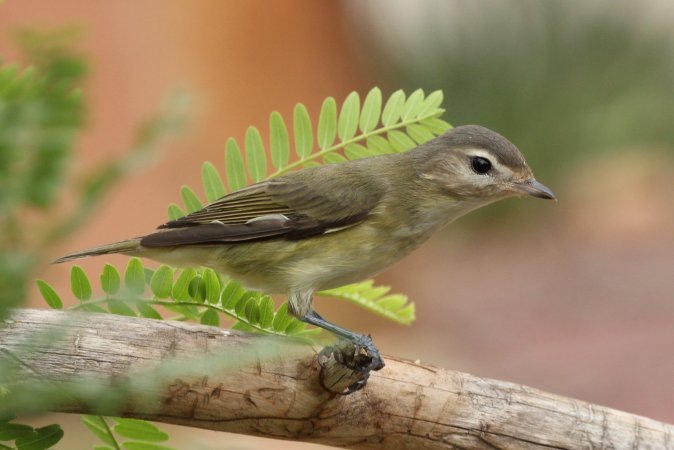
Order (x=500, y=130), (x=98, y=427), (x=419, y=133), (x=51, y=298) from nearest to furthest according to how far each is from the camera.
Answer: (x=98, y=427) → (x=51, y=298) → (x=419, y=133) → (x=500, y=130)

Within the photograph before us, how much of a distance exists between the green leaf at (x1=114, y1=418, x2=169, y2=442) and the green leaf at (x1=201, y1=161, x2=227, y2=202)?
768 mm

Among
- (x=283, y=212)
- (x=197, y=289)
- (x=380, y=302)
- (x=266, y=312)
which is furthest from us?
(x=283, y=212)

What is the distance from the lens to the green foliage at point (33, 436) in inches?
61.4

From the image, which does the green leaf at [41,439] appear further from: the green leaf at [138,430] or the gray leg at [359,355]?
the gray leg at [359,355]

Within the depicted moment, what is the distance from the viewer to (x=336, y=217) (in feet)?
9.41

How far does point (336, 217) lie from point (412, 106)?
1.70 ft

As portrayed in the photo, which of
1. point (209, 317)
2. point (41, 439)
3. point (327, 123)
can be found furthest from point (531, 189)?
point (41, 439)

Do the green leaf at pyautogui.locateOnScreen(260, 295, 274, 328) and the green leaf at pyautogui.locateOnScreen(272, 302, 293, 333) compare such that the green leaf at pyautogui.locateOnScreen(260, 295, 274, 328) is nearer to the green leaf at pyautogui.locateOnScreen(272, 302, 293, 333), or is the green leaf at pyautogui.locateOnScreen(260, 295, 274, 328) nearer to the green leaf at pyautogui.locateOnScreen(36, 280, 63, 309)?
the green leaf at pyautogui.locateOnScreen(272, 302, 293, 333)

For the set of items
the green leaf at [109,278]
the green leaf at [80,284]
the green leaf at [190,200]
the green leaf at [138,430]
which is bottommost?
the green leaf at [138,430]

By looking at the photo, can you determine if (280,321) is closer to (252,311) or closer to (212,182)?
(252,311)

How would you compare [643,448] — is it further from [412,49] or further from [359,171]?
[412,49]

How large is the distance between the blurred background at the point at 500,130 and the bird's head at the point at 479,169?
6.32ft

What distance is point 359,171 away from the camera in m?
3.03

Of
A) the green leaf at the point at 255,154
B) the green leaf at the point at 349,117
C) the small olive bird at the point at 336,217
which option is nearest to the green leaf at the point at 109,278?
the small olive bird at the point at 336,217
